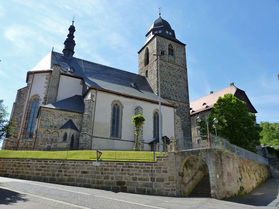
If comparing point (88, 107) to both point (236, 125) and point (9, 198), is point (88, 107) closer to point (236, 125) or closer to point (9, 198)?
point (9, 198)

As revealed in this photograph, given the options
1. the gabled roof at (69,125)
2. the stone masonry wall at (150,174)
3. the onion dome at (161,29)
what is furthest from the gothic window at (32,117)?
the onion dome at (161,29)

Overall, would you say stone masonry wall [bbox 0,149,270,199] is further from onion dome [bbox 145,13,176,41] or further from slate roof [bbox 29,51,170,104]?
onion dome [bbox 145,13,176,41]

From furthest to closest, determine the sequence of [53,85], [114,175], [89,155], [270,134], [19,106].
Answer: [270,134]
[53,85]
[19,106]
[89,155]
[114,175]

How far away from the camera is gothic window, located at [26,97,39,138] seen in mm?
21766

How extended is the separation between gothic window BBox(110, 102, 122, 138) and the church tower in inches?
342

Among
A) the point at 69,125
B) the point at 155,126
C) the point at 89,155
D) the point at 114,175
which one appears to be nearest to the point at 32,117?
the point at 69,125

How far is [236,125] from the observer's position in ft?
77.8

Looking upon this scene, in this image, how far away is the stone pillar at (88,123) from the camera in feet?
64.0

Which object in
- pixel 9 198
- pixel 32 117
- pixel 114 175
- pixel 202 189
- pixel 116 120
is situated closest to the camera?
pixel 9 198

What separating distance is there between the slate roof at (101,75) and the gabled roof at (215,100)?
12.1 meters

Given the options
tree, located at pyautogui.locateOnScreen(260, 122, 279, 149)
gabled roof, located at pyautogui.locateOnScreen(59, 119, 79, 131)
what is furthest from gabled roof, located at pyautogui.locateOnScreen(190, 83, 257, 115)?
gabled roof, located at pyautogui.locateOnScreen(59, 119, 79, 131)

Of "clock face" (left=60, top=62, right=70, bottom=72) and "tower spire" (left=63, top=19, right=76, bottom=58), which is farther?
"tower spire" (left=63, top=19, right=76, bottom=58)

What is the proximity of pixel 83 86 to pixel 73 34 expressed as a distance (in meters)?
14.1

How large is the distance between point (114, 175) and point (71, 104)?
12.2 metres
